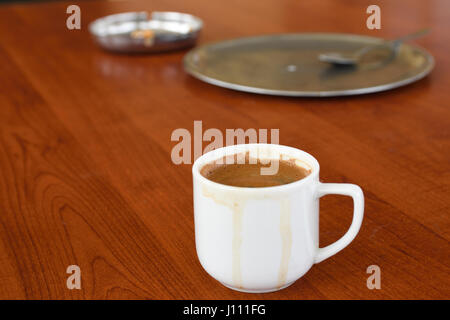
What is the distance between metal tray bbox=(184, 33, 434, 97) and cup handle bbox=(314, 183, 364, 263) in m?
0.46

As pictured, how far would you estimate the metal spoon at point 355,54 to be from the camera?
1.08 m

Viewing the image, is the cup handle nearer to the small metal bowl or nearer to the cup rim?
the cup rim

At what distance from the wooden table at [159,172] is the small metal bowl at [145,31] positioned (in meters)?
0.02

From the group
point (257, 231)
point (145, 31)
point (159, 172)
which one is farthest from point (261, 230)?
point (145, 31)

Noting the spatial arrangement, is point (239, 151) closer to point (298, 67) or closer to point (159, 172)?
point (159, 172)

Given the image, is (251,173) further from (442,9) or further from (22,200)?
(442,9)

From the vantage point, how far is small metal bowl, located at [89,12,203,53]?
4.07 feet

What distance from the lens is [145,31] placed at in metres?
1.30

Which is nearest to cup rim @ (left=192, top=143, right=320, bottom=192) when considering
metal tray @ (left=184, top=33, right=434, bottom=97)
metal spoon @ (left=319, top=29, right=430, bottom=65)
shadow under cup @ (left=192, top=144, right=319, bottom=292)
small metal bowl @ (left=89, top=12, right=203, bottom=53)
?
shadow under cup @ (left=192, top=144, right=319, bottom=292)

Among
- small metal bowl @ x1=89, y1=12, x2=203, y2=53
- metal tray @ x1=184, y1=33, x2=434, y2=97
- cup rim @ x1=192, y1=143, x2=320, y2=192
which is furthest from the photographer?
small metal bowl @ x1=89, y1=12, x2=203, y2=53

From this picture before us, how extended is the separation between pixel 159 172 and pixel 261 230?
0.96 ft

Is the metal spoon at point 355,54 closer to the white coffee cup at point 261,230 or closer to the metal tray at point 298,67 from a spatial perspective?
the metal tray at point 298,67

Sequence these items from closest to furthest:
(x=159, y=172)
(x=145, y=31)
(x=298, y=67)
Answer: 1. (x=159, y=172)
2. (x=298, y=67)
3. (x=145, y=31)
